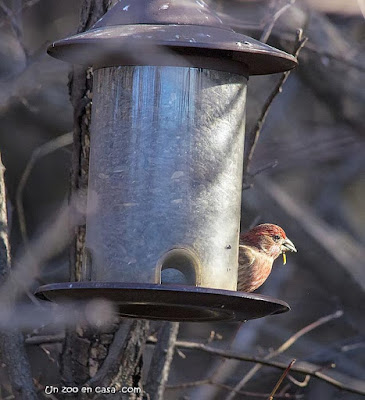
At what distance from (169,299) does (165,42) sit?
951 mm

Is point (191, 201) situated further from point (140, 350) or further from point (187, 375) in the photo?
point (187, 375)

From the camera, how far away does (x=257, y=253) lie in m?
5.89

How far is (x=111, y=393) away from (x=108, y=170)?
1.13 meters

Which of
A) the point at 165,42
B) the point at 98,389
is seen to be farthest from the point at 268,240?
the point at 165,42

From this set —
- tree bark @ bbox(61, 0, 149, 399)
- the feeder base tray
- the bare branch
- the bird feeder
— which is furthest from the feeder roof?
the bare branch

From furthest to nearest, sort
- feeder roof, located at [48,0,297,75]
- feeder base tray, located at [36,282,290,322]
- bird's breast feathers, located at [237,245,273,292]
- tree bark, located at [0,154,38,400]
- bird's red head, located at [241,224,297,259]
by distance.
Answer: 1. bird's red head, located at [241,224,297,259]
2. bird's breast feathers, located at [237,245,273,292]
3. tree bark, located at [0,154,38,400]
4. feeder roof, located at [48,0,297,75]
5. feeder base tray, located at [36,282,290,322]

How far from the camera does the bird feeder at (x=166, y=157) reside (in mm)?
4797

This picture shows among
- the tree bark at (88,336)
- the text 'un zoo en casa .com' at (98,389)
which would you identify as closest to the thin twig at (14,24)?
the tree bark at (88,336)

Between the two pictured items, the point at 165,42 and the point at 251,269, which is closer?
the point at 165,42

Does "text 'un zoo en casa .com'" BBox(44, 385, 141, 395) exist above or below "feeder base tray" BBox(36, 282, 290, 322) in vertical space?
below

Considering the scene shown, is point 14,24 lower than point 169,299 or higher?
higher

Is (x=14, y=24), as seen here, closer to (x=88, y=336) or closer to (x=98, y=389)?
(x=88, y=336)

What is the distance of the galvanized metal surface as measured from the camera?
4832 mm

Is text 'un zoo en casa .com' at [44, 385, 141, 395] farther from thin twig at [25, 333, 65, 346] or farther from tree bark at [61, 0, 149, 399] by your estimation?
thin twig at [25, 333, 65, 346]
